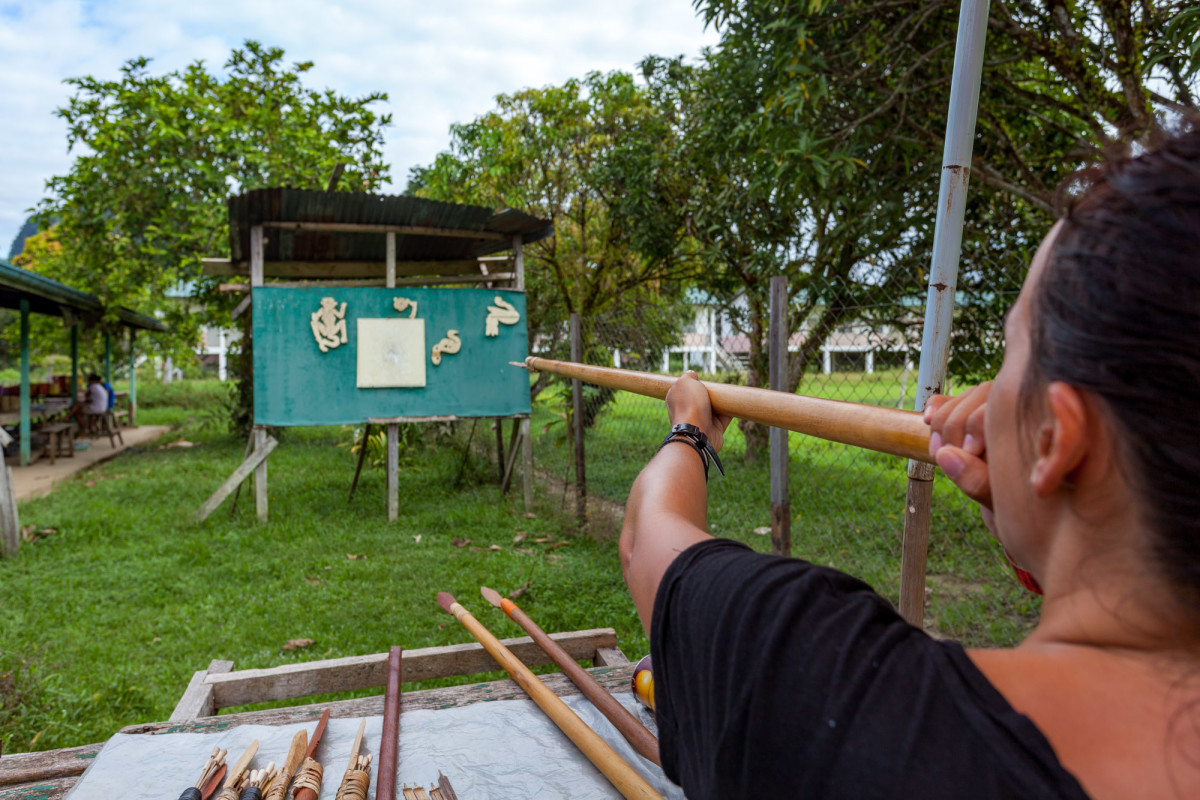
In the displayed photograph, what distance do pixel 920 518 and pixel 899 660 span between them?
1.48 m

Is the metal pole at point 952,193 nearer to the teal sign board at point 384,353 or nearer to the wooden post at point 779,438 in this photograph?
the wooden post at point 779,438

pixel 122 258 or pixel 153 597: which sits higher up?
pixel 122 258

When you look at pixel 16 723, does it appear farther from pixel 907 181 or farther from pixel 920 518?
pixel 907 181

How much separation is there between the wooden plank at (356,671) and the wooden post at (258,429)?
17.0ft

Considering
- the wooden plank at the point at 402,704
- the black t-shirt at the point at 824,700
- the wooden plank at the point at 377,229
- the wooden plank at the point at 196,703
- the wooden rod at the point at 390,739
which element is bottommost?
the wooden plank at the point at 196,703

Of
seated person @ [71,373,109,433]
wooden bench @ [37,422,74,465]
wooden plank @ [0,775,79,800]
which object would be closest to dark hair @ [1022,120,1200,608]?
wooden plank @ [0,775,79,800]

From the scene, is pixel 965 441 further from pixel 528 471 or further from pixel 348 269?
pixel 348 269

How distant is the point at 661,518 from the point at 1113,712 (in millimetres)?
545

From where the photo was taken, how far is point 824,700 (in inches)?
28.7

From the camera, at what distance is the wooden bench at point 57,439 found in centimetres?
1210

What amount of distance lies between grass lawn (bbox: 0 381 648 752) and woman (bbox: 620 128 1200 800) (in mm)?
3834

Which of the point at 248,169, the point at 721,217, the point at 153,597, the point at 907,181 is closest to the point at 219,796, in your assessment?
the point at 153,597

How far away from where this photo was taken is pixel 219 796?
1705 mm

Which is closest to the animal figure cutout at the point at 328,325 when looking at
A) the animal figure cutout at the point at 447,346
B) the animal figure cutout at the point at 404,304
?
the animal figure cutout at the point at 404,304
